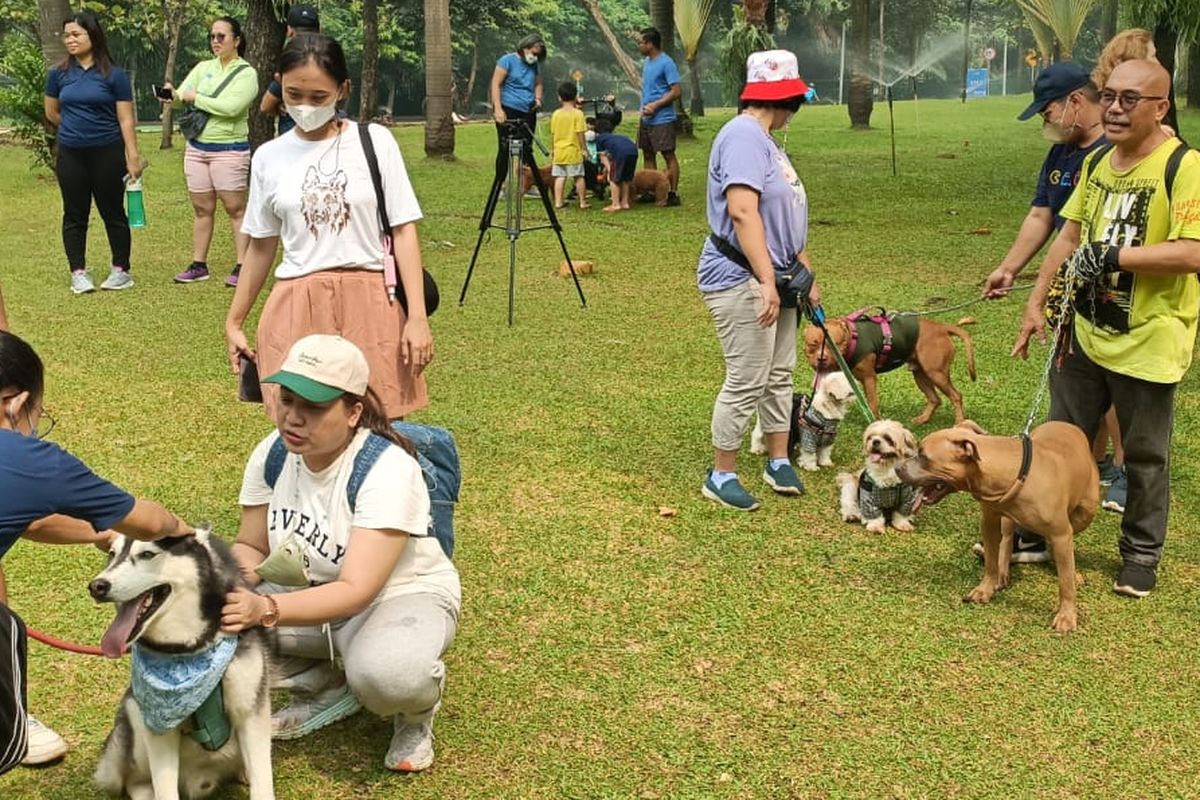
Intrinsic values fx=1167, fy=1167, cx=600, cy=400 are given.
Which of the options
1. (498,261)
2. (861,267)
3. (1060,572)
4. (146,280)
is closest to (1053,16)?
(861,267)

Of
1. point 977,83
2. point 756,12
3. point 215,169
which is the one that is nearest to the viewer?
point 215,169

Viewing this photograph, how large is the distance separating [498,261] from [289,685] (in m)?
7.83

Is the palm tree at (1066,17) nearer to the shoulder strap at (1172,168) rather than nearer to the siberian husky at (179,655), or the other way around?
the shoulder strap at (1172,168)

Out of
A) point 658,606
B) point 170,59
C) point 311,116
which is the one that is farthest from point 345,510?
point 170,59

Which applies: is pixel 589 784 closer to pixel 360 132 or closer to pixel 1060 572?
pixel 1060 572

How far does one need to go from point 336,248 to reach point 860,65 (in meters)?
21.3

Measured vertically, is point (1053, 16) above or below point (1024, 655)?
above

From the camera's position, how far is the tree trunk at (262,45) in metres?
11.8

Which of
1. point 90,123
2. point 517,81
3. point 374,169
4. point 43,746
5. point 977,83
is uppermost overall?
point 977,83

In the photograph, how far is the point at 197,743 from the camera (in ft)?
9.29

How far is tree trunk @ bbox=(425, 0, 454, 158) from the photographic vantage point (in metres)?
16.2

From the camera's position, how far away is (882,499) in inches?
193

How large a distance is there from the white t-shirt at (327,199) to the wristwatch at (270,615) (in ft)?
4.94

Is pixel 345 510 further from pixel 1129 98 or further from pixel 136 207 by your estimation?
pixel 136 207
